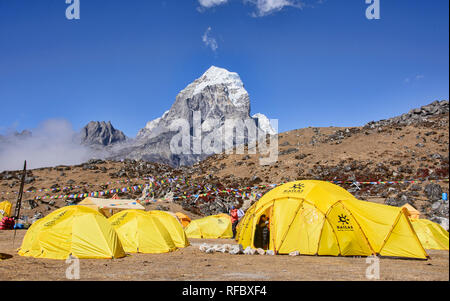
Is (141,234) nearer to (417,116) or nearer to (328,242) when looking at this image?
(328,242)

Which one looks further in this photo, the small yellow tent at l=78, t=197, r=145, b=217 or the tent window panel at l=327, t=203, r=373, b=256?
the small yellow tent at l=78, t=197, r=145, b=217

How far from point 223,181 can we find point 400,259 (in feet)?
128

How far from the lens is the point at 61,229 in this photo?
1138 centimetres

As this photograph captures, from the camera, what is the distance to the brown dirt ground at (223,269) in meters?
7.82

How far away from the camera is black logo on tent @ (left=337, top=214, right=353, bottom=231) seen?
38.9 feet

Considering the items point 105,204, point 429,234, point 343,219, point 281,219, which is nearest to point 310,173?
point 105,204

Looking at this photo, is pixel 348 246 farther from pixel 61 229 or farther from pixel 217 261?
pixel 61 229

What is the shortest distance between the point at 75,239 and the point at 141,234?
3001mm

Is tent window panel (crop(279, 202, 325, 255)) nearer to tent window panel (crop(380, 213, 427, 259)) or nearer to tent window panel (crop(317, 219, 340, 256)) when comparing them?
tent window panel (crop(317, 219, 340, 256))

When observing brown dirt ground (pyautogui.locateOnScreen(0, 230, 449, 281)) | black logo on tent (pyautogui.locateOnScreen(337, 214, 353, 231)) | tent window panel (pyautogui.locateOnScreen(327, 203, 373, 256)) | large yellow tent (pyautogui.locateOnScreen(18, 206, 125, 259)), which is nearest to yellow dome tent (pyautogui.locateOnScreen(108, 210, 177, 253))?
brown dirt ground (pyautogui.locateOnScreen(0, 230, 449, 281))

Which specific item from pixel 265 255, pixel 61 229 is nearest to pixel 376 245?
pixel 265 255

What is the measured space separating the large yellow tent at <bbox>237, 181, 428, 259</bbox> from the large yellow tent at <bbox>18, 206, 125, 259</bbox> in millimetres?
6131

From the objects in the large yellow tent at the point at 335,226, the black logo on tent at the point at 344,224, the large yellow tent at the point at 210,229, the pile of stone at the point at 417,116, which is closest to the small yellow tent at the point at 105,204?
the large yellow tent at the point at 210,229
